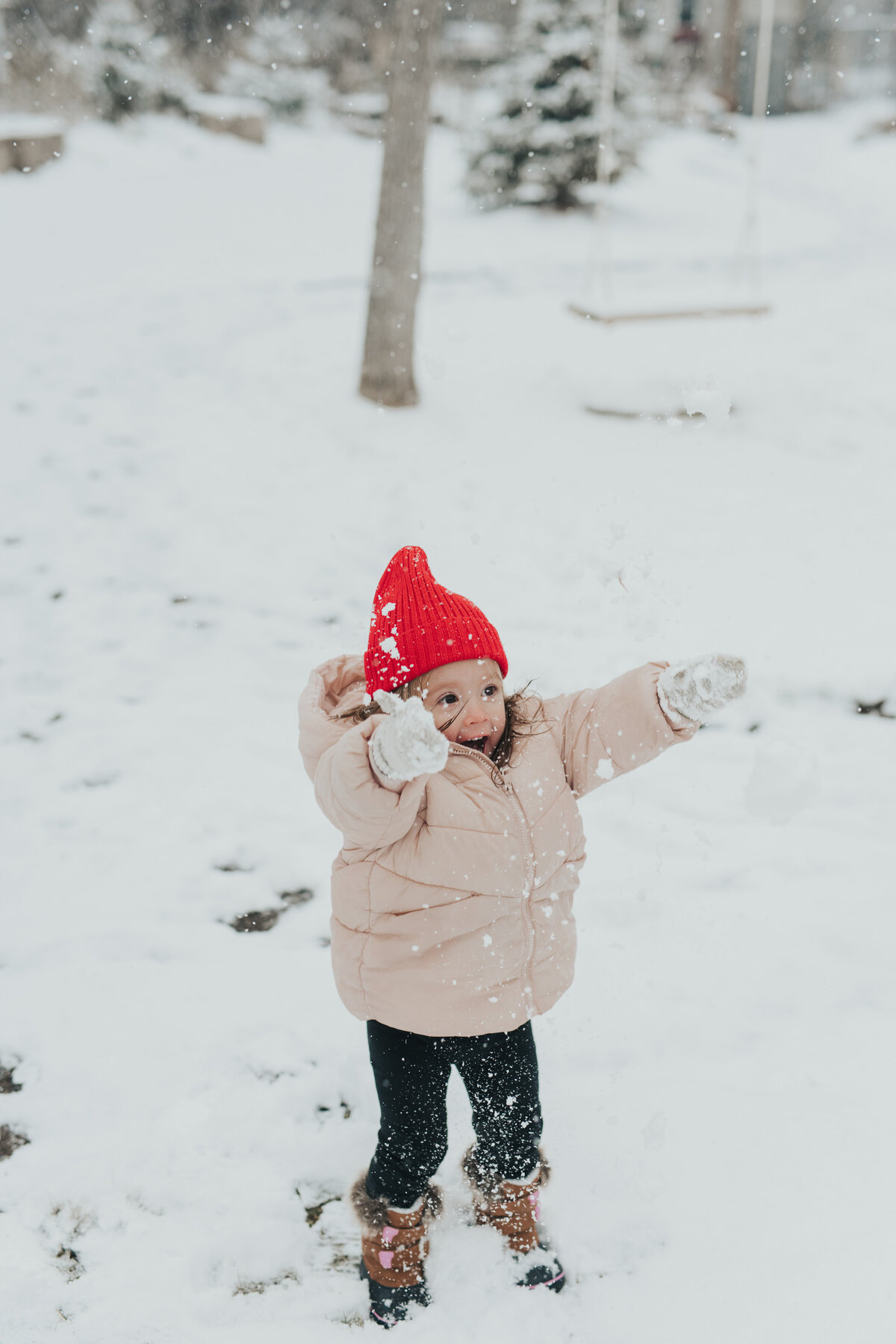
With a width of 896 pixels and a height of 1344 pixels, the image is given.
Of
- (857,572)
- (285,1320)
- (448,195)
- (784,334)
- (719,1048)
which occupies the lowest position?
(285,1320)

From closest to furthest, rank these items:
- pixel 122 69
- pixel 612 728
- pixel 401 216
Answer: pixel 612 728, pixel 401 216, pixel 122 69

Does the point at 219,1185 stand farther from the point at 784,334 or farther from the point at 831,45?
the point at 831,45

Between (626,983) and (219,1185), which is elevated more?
(626,983)

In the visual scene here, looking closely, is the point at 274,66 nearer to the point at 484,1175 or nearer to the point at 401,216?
the point at 401,216

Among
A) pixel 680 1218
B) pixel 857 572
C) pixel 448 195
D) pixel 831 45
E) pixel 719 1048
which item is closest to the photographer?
pixel 680 1218

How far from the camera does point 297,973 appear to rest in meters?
2.46

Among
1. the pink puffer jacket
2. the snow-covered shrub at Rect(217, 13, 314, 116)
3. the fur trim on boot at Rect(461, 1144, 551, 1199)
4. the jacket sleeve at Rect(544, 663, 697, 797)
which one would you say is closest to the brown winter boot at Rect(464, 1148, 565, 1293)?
the fur trim on boot at Rect(461, 1144, 551, 1199)

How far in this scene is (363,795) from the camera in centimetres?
143

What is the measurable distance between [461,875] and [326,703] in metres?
0.41

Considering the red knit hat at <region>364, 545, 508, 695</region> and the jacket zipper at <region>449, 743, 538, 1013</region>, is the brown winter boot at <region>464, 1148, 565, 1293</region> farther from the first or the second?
the red knit hat at <region>364, 545, 508, 695</region>

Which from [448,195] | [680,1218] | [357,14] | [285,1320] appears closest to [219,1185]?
[285,1320]

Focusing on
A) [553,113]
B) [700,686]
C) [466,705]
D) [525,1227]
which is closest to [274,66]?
[553,113]

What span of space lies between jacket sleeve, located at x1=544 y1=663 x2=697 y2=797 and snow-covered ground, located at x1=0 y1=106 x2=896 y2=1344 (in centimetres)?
53

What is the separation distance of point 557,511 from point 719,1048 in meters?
3.02
